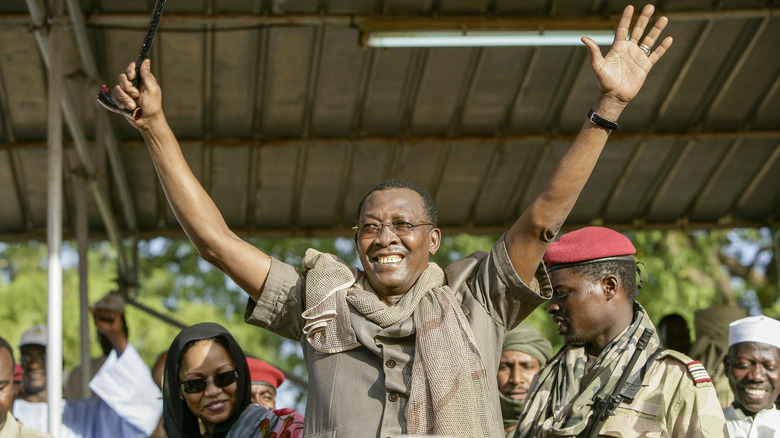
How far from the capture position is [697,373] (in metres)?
3.53

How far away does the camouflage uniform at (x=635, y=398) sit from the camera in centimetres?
345

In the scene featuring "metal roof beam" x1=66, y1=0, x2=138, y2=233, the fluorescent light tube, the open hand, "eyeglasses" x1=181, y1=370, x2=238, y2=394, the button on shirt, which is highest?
the fluorescent light tube

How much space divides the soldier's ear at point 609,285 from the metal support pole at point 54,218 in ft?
11.4

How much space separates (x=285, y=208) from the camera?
9.40 m

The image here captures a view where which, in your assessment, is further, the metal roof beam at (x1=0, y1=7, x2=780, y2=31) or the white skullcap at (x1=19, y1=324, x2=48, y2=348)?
the white skullcap at (x1=19, y1=324, x2=48, y2=348)

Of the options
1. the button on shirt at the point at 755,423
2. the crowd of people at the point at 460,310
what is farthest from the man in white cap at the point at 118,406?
the button on shirt at the point at 755,423

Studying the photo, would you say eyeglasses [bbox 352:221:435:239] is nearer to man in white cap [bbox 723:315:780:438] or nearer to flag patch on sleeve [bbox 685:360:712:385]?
flag patch on sleeve [bbox 685:360:712:385]

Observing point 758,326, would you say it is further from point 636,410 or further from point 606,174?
point 606,174

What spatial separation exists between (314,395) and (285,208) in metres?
6.25

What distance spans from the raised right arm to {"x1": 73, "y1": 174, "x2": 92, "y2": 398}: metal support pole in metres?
5.12

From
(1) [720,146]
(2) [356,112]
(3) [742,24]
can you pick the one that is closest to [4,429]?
(2) [356,112]

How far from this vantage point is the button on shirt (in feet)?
15.3

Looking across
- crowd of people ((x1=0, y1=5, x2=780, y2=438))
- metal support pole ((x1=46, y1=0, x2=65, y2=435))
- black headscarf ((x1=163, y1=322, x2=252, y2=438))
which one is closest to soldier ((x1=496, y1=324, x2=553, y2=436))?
crowd of people ((x1=0, y1=5, x2=780, y2=438))

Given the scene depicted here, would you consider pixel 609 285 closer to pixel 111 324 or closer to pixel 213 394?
pixel 213 394
